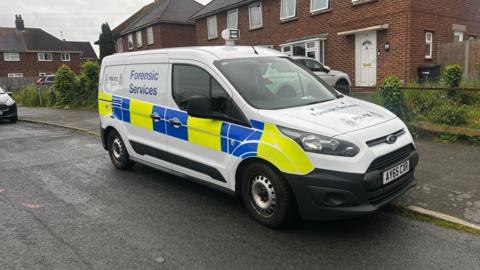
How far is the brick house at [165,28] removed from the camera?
30906 millimetres

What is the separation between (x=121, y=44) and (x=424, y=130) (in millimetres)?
34344

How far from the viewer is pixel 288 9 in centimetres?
1961

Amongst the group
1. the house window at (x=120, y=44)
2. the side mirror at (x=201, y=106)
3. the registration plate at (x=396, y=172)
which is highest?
the house window at (x=120, y=44)

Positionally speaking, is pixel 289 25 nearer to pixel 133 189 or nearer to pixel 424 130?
pixel 424 130

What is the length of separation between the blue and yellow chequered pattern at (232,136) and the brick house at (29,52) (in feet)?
167

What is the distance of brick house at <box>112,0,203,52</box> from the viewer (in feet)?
101

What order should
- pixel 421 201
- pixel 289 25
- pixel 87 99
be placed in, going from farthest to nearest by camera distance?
pixel 289 25 → pixel 87 99 → pixel 421 201

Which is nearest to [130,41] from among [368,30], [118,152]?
[368,30]

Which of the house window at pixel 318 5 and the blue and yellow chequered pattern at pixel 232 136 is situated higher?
the house window at pixel 318 5

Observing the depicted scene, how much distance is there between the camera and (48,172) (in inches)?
265

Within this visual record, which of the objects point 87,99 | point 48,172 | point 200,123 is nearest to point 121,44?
point 87,99

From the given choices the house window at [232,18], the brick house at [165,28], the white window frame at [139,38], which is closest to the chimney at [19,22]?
the brick house at [165,28]

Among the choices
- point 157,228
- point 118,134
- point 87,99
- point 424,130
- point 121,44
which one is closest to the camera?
point 157,228

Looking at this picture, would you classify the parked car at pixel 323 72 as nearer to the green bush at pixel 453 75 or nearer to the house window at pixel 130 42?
the green bush at pixel 453 75
